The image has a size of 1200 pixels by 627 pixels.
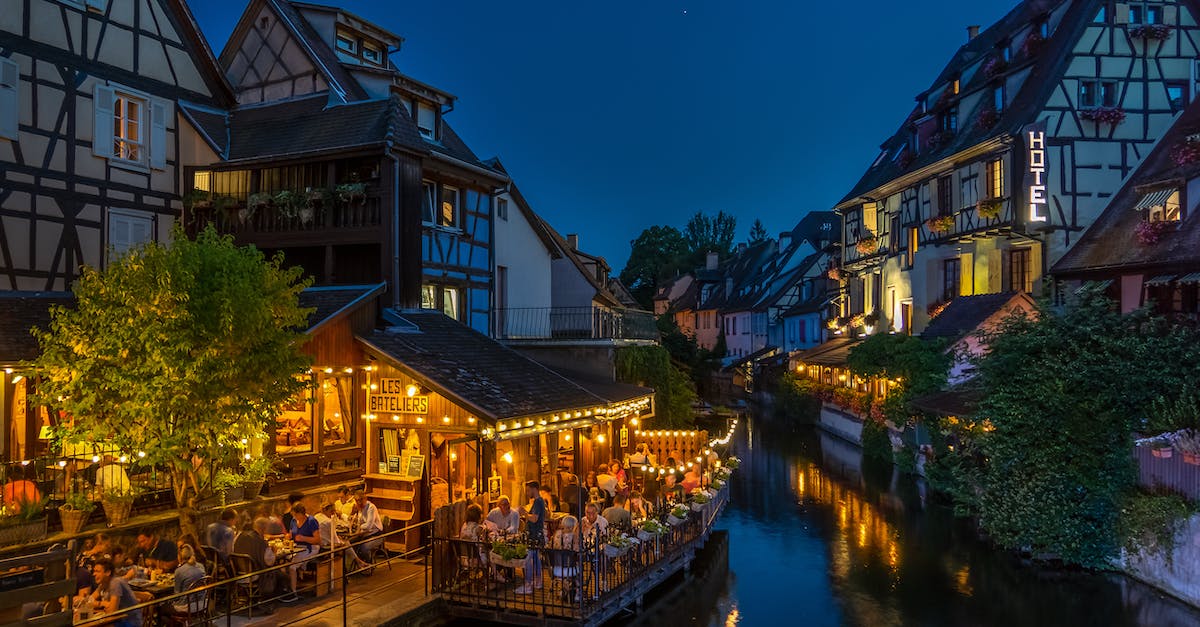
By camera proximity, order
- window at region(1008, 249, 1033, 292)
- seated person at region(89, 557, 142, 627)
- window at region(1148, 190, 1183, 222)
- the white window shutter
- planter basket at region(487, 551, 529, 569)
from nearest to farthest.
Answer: seated person at region(89, 557, 142, 627)
planter basket at region(487, 551, 529, 569)
the white window shutter
window at region(1148, 190, 1183, 222)
window at region(1008, 249, 1033, 292)

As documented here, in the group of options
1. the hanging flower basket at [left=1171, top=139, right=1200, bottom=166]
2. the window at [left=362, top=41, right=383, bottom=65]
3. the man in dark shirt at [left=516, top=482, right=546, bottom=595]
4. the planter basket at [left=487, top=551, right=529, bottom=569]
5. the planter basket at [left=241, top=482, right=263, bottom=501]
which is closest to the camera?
the planter basket at [left=487, top=551, right=529, bottom=569]

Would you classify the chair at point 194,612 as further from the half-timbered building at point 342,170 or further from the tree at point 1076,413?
the tree at point 1076,413

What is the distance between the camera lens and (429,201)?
67.7 ft

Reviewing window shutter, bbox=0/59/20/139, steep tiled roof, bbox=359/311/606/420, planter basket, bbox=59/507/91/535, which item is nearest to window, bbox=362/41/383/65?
window shutter, bbox=0/59/20/139

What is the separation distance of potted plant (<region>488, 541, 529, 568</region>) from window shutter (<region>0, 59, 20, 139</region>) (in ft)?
43.1

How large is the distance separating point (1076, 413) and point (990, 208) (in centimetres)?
1312

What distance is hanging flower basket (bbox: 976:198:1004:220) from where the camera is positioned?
2761cm

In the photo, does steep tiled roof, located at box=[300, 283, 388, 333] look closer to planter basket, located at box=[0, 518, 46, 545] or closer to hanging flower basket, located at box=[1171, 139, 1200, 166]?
planter basket, located at box=[0, 518, 46, 545]

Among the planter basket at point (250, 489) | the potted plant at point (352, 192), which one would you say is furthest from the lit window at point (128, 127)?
the planter basket at point (250, 489)

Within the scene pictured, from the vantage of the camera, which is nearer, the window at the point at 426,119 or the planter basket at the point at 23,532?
the planter basket at the point at 23,532

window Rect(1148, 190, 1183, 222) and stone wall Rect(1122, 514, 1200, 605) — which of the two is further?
window Rect(1148, 190, 1183, 222)

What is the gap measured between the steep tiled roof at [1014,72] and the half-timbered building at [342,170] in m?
18.0

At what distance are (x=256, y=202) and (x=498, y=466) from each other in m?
8.38

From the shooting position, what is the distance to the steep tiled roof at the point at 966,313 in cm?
2697
